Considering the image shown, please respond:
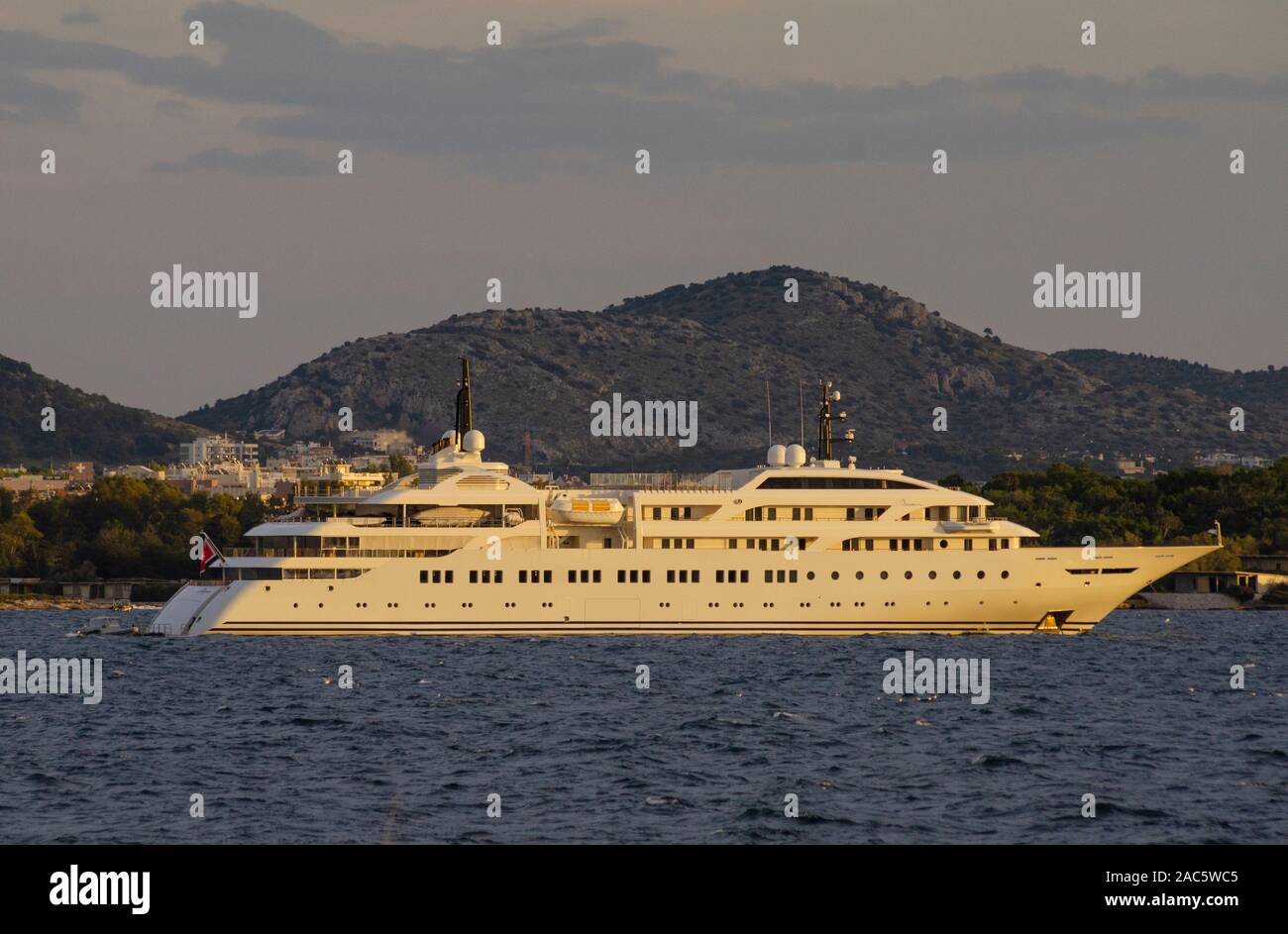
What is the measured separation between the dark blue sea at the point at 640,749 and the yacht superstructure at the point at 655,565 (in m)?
3.38

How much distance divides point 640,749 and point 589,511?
2768 cm

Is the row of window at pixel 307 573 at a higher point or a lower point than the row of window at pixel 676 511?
lower

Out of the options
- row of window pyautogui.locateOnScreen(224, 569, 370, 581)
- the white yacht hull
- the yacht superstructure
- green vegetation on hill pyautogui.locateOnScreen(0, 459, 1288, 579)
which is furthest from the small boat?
green vegetation on hill pyautogui.locateOnScreen(0, 459, 1288, 579)

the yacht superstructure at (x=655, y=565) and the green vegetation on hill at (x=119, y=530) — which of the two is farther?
the green vegetation on hill at (x=119, y=530)

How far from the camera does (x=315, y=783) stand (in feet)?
102

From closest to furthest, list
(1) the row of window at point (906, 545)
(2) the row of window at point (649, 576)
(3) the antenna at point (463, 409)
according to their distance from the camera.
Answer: (2) the row of window at point (649, 576) → (1) the row of window at point (906, 545) → (3) the antenna at point (463, 409)

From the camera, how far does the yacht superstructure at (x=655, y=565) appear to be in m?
60.8

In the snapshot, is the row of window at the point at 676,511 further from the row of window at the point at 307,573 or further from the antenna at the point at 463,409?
the row of window at the point at 307,573

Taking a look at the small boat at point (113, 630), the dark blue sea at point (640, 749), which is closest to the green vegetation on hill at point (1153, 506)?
the small boat at point (113, 630)

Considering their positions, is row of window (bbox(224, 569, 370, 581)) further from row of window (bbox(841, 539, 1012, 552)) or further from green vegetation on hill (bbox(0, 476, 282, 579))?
green vegetation on hill (bbox(0, 476, 282, 579))

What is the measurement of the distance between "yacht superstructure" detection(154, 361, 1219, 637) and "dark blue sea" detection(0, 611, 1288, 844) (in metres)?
3.38

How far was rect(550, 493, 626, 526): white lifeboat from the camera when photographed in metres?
62.6
